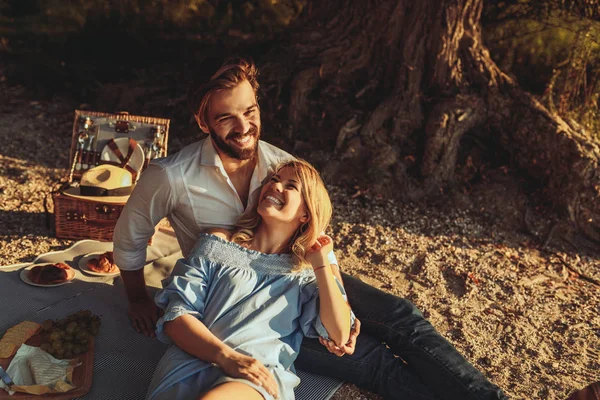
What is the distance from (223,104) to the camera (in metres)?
3.04

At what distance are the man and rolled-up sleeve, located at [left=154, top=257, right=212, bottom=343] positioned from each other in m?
0.38

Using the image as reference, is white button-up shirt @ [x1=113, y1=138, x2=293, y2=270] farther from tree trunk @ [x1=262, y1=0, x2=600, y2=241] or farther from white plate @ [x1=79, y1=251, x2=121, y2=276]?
tree trunk @ [x1=262, y1=0, x2=600, y2=241]

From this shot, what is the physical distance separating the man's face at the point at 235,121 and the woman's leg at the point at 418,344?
1.00 m

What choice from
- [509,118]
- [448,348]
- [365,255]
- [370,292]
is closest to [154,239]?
[365,255]

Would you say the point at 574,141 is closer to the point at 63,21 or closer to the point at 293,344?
the point at 293,344

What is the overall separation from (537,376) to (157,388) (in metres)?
2.30

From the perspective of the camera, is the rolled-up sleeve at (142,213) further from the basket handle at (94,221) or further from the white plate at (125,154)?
the white plate at (125,154)

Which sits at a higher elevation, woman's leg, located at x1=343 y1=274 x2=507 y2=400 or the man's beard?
the man's beard

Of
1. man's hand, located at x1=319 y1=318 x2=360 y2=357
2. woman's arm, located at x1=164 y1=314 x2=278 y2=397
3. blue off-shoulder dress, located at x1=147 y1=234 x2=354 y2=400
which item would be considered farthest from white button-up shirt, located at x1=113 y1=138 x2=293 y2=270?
man's hand, located at x1=319 y1=318 x2=360 y2=357

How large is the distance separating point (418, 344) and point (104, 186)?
8.64ft

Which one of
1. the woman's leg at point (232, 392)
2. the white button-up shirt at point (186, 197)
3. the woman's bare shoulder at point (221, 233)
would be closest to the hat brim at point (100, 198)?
the white button-up shirt at point (186, 197)

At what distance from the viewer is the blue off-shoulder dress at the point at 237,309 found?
2.61m

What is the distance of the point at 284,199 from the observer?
296 centimetres

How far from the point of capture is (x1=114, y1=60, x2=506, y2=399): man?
9.96ft
